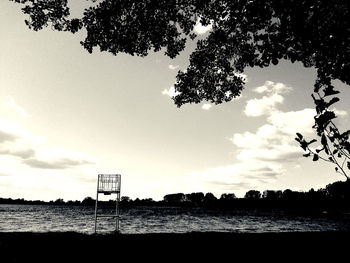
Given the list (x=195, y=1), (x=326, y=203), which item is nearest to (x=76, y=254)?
(x=195, y=1)

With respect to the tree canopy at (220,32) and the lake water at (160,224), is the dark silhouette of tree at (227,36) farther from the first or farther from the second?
the lake water at (160,224)

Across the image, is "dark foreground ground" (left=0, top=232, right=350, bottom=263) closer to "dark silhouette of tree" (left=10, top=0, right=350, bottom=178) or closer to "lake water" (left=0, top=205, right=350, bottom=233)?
"dark silhouette of tree" (left=10, top=0, right=350, bottom=178)

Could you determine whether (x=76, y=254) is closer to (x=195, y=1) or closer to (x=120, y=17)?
(x=120, y=17)

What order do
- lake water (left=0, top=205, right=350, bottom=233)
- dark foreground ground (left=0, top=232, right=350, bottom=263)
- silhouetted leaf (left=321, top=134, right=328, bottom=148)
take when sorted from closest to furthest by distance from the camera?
1. silhouetted leaf (left=321, top=134, right=328, bottom=148)
2. dark foreground ground (left=0, top=232, right=350, bottom=263)
3. lake water (left=0, top=205, right=350, bottom=233)

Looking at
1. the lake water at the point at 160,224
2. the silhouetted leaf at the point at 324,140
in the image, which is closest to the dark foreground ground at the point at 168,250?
the silhouetted leaf at the point at 324,140

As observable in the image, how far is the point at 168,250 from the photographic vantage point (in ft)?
15.5

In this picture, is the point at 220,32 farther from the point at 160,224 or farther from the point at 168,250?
the point at 160,224

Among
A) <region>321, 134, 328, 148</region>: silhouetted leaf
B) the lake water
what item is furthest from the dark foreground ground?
the lake water

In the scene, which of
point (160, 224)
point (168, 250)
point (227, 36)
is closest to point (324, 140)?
point (168, 250)

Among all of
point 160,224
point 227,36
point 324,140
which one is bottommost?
point 160,224

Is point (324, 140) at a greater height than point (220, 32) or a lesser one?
lesser

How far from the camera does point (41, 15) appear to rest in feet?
23.7

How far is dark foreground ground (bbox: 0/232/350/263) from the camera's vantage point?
14.1 feet

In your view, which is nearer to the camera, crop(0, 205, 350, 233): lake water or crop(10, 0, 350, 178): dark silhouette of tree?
crop(10, 0, 350, 178): dark silhouette of tree
